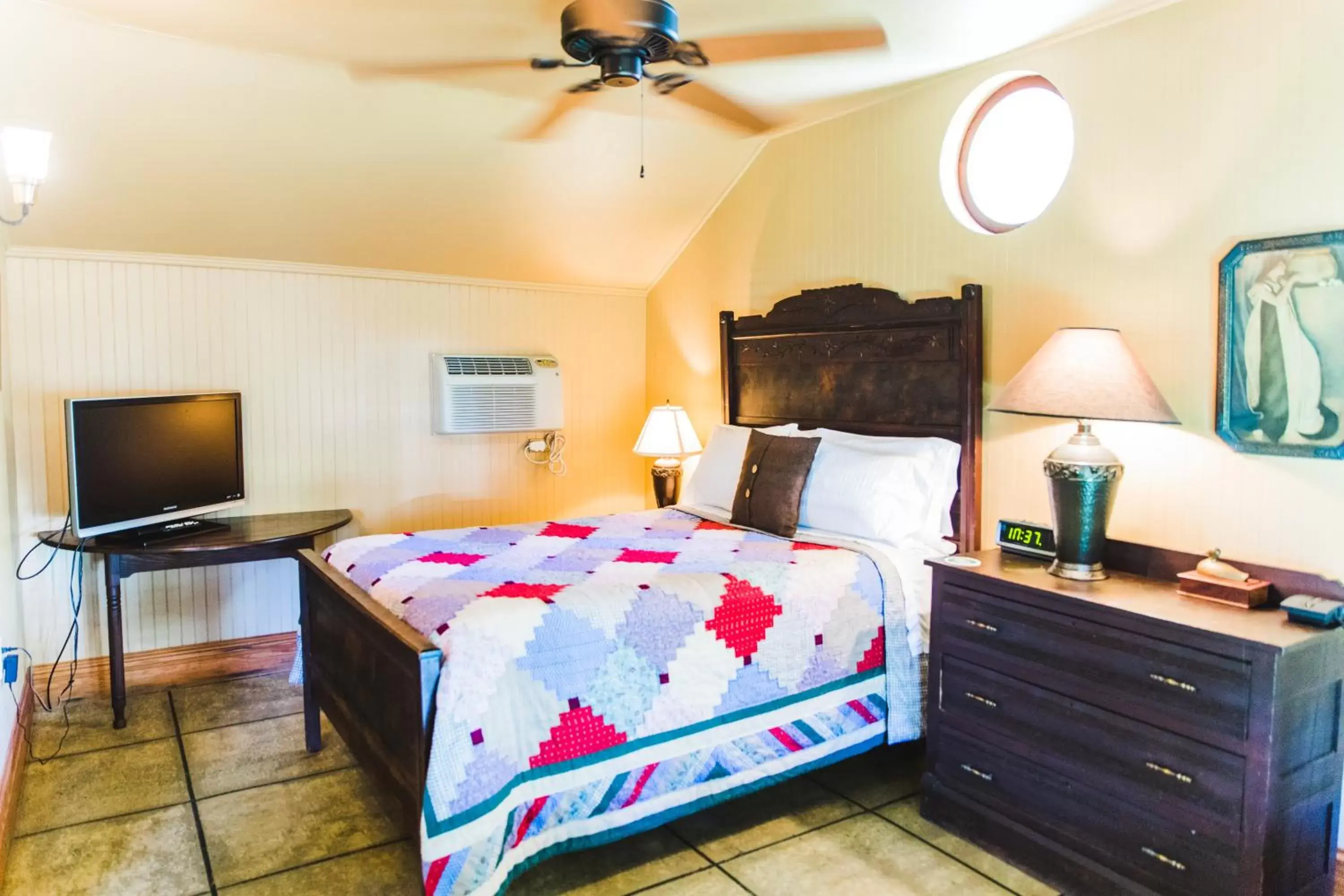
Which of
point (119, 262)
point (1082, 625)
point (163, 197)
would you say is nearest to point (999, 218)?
point (1082, 625)

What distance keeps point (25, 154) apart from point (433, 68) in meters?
1.22

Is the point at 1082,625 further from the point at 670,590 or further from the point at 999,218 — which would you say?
the point at 999,218

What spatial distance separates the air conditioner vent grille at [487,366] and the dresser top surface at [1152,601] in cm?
251

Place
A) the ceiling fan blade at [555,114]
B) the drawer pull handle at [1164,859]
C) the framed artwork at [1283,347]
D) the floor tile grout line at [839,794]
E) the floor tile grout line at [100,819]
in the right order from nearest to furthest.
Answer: the drawer pull handle at [1164,859] → the framed artwork at [1283,347] → the floor tile grout line at [100,819] → the floor tile grout line at [839,794] → the ceiling fan blade at [555,114]

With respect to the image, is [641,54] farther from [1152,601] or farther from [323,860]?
[323,860]

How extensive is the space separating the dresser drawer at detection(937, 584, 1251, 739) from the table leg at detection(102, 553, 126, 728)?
2.91 meters

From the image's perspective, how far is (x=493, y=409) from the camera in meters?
4.37

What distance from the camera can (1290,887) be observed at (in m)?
2.01

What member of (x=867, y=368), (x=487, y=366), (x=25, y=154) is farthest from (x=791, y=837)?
(x=25, y=154)

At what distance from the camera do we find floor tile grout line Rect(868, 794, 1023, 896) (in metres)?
2.26

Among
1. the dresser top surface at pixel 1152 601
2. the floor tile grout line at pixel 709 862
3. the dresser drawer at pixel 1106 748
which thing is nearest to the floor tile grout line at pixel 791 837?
the floor tile grout line at pixel 709 862

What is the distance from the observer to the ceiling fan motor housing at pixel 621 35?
2.23 metres

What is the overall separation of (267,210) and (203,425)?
913 mm

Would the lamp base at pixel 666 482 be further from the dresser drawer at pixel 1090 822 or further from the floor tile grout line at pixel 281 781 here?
the dresser drawer at pixel 1090 822
